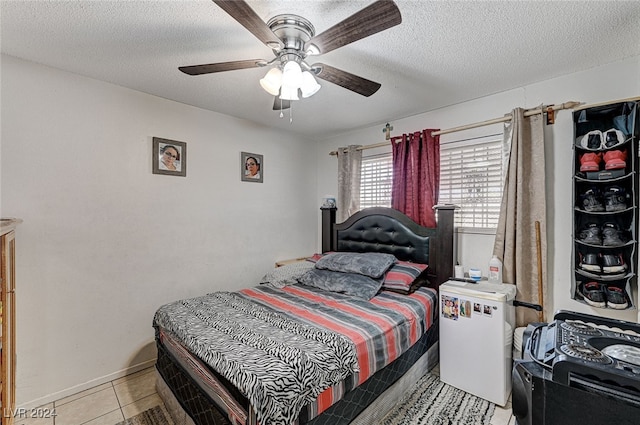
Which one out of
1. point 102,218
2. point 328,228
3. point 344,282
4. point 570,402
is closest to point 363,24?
point 570,402

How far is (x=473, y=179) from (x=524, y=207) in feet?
1.68

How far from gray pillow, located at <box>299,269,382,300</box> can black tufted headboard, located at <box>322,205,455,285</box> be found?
0.58 m

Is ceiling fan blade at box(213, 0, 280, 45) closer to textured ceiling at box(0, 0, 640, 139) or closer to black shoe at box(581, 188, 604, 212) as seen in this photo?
textured ceiling at box(0, 0, 640, 139)

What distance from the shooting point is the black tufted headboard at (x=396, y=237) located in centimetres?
267

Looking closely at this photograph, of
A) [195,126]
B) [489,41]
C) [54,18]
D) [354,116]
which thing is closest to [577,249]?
[489,41]

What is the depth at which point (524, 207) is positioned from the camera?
2.36 m

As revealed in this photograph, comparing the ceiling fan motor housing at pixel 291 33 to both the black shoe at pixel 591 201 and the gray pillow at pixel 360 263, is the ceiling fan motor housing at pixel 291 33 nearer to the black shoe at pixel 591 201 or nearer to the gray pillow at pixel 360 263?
the gray pillow at pixel 360 263

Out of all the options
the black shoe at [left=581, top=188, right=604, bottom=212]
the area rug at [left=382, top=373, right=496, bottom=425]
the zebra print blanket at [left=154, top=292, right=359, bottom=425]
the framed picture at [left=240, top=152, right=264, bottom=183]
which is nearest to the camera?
the zebra print blanket at [left=154, top=292, right=359, bottom=425]

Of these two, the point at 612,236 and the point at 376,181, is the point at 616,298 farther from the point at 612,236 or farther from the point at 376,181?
the point at 376,181

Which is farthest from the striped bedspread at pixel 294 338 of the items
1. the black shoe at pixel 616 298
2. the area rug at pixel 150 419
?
the black shoe at pixel 616 298

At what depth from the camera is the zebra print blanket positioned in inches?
48.2

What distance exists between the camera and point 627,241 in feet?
6.29

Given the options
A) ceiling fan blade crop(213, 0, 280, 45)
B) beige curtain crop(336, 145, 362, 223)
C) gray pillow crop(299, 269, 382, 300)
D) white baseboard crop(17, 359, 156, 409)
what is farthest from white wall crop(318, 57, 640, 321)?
white baseboard crop(17, 359, 156, 409)

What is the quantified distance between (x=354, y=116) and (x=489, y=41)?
155 centimetres
